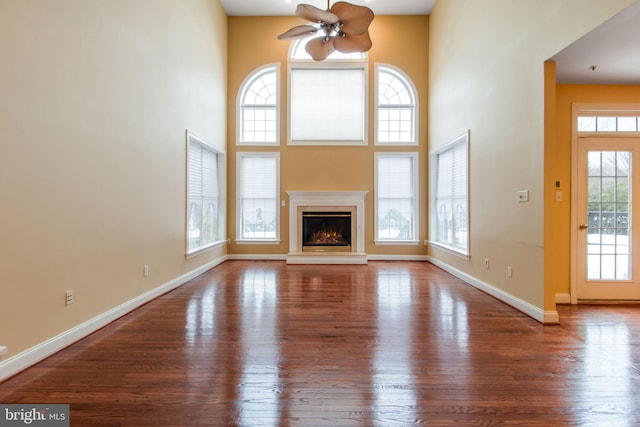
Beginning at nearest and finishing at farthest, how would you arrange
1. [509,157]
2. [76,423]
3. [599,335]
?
[76,423] → [599,335] → [509,157]

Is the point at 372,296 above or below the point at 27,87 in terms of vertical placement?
below

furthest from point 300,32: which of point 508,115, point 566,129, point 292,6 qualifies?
point 566,129

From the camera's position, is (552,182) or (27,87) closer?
(27,87)

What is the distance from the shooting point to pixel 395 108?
23.4ft

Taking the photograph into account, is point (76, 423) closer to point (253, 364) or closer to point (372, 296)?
point (253, 364)

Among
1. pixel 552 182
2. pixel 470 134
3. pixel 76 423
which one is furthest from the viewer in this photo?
pixel 470 134

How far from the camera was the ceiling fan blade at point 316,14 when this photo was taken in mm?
3669

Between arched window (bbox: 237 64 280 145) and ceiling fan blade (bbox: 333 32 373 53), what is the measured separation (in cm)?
291

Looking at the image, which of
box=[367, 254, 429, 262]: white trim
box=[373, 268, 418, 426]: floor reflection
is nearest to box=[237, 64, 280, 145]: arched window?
box=[367, 254, 429, 262]: white trim

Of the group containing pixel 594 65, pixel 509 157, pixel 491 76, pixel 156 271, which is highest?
Answer: pixel 491 76

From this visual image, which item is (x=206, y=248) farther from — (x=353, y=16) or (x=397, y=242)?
(x=353, y=16)

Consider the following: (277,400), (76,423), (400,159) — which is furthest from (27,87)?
(400,159)

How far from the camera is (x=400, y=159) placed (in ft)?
23.4

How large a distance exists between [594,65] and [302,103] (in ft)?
16.5
